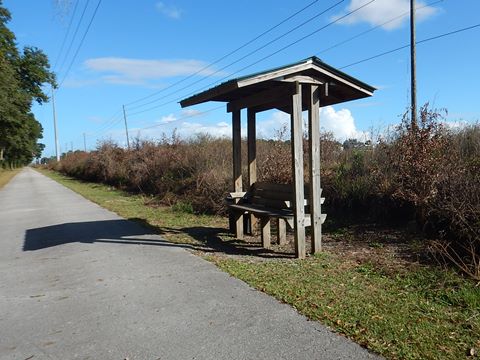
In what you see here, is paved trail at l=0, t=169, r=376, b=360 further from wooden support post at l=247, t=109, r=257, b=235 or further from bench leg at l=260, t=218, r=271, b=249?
wooden support post at l=247, t=109, r=257, b=235

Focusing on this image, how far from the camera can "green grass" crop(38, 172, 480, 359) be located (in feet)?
12.2

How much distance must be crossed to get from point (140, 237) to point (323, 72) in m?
4.82

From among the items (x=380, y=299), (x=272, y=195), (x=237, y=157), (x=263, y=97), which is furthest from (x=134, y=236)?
(x=380, y=299)

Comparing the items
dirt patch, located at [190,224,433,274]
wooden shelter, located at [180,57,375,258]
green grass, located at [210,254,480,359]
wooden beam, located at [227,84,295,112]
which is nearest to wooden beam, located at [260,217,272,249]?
wooden shelter, located at [180,57,375,258]

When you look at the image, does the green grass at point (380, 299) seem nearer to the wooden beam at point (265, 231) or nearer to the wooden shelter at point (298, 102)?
the wooden shelter at point (298, 102)

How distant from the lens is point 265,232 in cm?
774

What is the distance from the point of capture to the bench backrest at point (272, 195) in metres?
7.59

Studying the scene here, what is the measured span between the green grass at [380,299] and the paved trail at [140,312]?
0.23 metres

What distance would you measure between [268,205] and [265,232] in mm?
670

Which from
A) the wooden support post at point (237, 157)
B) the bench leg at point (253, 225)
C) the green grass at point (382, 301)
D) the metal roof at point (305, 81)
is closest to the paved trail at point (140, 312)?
the green grass at point (382, 301)

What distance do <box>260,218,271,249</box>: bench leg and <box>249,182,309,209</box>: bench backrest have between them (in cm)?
41

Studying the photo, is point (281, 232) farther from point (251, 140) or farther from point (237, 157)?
point (251, 140)

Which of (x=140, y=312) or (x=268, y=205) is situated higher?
(x=268, y=205)

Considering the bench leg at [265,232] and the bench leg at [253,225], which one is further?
the bench leg at [253,225]
